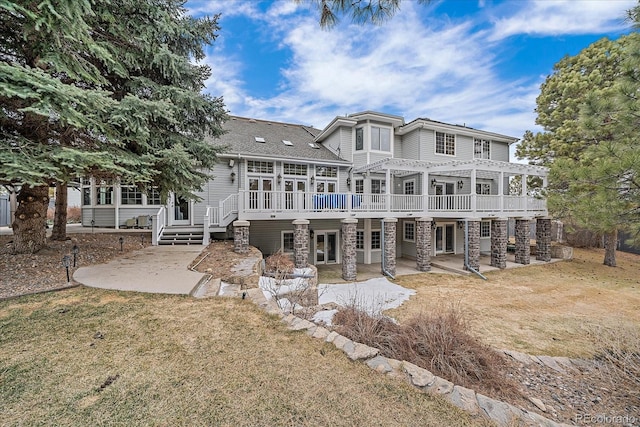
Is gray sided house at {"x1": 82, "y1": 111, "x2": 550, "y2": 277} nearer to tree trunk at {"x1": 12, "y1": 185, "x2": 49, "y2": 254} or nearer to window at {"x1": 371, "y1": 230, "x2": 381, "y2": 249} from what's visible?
window at {"x1": 371, "y1": 230, "x2": 381, "y2": 249}

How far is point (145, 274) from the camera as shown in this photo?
6188mm

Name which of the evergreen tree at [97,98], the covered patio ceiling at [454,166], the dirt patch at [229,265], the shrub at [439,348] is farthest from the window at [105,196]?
the shrub at [439,348]

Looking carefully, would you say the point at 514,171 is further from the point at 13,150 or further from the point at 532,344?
the point at 13,150

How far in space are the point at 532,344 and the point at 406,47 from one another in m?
10.6

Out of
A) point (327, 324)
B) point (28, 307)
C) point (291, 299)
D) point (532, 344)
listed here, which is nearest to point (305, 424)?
point (327, 324)

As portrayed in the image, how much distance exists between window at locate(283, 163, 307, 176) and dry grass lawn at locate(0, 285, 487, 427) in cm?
1016

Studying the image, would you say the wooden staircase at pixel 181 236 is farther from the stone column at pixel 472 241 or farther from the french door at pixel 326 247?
the stone column at pixel 472 241

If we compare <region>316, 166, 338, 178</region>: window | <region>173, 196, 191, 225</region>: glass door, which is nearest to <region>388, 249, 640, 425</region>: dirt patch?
<region>316, 166, 338, 178</region>: window

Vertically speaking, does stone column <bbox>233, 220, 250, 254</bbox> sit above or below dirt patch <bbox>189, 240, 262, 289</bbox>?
above

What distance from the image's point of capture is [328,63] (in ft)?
44.9

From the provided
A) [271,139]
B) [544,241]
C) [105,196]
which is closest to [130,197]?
[105,196]

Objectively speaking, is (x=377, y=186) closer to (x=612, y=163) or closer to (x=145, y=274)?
(x=612, y=163)

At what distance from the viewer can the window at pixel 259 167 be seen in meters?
13.0

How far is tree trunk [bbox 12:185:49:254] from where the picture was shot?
664 cm
